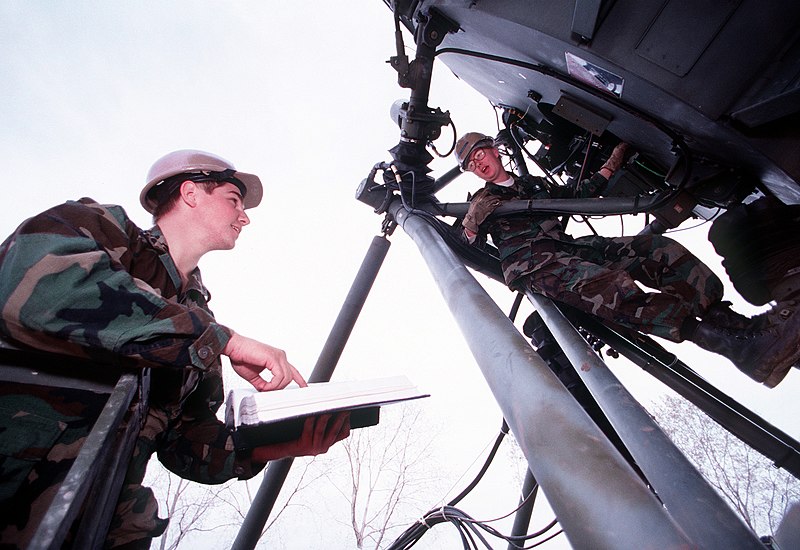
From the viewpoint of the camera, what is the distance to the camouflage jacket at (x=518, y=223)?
301 centimetres

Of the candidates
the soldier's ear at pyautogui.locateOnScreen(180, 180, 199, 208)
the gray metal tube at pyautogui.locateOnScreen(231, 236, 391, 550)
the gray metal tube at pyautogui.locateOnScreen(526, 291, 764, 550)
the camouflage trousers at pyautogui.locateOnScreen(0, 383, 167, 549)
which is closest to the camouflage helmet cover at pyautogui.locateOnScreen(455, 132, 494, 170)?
the gray metal tube at pyautogui.locateOnScreen(231, 236, 391, 550)

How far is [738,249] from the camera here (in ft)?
7.68

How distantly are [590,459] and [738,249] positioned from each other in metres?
2.23

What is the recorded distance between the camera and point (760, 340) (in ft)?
6.52

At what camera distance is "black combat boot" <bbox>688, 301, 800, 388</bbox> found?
6.25ft

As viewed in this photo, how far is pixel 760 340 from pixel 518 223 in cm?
177

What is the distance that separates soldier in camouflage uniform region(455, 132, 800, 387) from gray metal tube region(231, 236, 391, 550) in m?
1.26

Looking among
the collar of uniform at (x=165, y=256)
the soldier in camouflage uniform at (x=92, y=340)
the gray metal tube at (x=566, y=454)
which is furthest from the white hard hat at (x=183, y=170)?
the gray metal tube at (x=566, y=454)

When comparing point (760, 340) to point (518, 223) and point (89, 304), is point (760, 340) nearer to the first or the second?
point (518, 223)

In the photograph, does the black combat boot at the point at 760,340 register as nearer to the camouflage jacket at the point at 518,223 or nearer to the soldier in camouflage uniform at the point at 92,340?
the camouflage jacket at the point at 518,223

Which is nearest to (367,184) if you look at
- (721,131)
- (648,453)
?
(721,131)

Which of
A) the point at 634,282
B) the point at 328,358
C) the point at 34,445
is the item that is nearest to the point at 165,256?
the point at 34,445

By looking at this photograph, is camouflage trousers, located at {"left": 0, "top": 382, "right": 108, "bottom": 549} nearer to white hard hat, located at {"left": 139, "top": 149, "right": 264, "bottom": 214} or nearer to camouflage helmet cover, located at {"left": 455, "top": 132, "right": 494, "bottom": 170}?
white hard hat, located at {"left": 139, "top": 149, "right": 264, "bottom": 214}

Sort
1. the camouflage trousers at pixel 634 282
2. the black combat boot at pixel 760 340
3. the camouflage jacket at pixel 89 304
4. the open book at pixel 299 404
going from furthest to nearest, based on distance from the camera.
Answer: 1. the camouflage trousers at pixel 634 282
2. the black combat boot at pixel 760 340
3. the open book at pixel 299 404
4. the camouflage jacket at pixel 89 304
